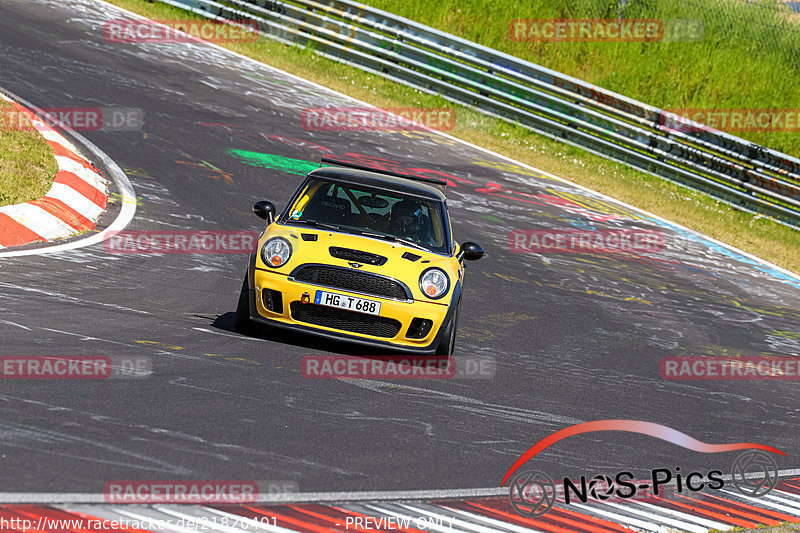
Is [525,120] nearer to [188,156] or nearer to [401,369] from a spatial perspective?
[188,156]

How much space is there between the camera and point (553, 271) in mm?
12688

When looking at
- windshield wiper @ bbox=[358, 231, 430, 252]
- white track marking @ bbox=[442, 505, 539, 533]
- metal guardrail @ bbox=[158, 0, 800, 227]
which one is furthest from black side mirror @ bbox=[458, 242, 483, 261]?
metal guardrail @ bbox=[158, 0, 800, 227]

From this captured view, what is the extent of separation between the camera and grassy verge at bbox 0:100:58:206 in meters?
10.1

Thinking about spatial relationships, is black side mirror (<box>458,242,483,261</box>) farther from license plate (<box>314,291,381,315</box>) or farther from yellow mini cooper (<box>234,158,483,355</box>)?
license plate (<box>314,291,381,315</box>)

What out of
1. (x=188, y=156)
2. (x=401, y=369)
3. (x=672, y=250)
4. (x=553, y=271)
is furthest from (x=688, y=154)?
(x=401, y=369)

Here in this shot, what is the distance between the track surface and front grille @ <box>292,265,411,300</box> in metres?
0.54

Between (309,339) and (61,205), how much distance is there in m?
3.81

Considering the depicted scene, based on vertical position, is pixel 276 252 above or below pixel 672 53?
below

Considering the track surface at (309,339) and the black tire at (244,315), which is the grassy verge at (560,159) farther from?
the black tire at (244,315)

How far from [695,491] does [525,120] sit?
14488 millimetres
